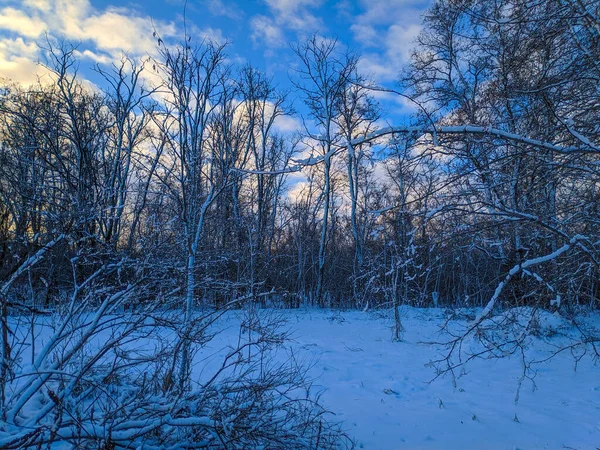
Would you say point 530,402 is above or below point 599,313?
below

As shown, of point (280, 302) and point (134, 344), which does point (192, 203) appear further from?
point (280, 302)

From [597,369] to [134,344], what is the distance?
8212 millimetres

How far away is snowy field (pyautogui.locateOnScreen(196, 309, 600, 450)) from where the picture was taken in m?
4.04

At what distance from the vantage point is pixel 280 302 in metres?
18.0

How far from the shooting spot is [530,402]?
510 cm

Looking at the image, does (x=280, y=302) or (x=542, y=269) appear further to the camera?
(x=280, y=302)

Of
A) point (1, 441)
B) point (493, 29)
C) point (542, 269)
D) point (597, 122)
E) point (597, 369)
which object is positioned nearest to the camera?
point (1, 441)

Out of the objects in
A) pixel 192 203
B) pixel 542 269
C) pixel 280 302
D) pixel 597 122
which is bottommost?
pixel 280 302

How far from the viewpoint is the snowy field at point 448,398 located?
4.04 m

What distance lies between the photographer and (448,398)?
5.20 m

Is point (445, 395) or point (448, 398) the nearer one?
point (448, 398)

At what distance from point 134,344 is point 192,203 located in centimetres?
294

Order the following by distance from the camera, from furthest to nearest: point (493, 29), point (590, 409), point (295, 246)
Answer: point (295, 246), point (590, 409), point (493, 29)

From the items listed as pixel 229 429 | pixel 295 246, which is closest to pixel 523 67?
pixel 229 429
